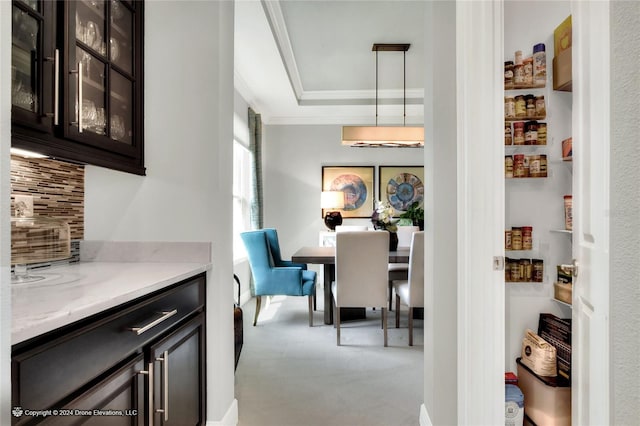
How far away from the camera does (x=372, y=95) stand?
5.32 metres

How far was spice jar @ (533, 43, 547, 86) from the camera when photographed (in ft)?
5.88

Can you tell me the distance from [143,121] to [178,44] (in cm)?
42

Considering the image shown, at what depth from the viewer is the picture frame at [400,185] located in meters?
5.82

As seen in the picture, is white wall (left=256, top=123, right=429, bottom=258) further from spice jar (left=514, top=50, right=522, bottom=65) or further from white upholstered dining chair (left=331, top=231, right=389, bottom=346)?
spice jar (left=514, top=50, right=522, bottom=65)

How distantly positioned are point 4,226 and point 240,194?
4.55 m

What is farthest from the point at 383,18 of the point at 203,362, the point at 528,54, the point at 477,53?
the point at 203,362

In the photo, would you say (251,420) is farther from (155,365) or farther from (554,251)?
(554,251)

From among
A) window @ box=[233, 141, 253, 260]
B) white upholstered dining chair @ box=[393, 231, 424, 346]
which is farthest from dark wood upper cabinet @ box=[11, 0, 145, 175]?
window @ box=[233, 141, 253, 260]

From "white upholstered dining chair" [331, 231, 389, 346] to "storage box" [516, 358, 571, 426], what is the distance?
144cm

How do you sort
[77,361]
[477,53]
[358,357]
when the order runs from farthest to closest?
[358,357] < [477,53] < [77,361]

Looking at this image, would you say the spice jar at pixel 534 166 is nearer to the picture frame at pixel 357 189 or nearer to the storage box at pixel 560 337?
the storage box at pixel 560 337

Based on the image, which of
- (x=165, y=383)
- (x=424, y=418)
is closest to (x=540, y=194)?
(x=424, y=418)

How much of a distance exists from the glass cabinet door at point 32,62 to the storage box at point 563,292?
89.4 inches

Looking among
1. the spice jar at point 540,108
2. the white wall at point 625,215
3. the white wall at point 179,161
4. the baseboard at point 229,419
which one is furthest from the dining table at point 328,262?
the white wall at point 625,215
